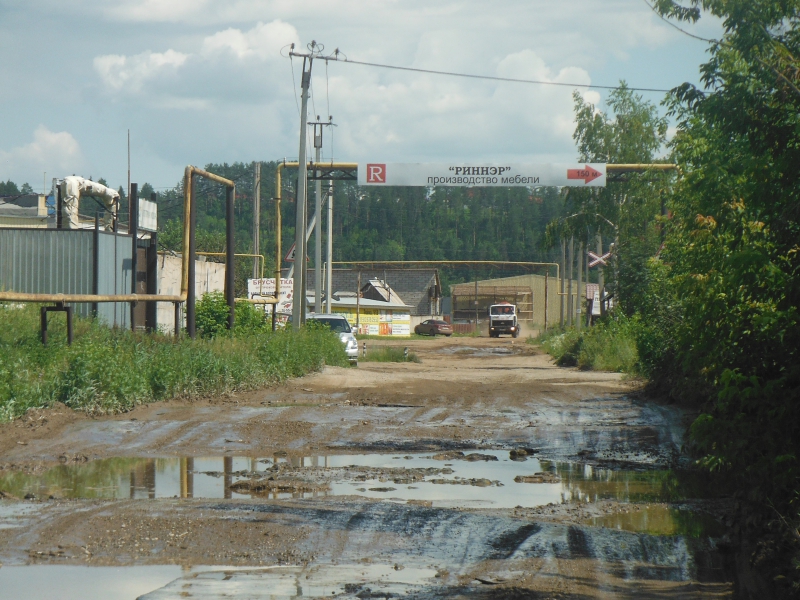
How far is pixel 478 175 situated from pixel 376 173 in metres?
3.06

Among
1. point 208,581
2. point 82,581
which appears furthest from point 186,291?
point 208,581

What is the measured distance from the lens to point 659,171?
26359 mm

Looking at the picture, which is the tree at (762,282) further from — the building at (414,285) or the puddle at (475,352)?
the building at (414,285)

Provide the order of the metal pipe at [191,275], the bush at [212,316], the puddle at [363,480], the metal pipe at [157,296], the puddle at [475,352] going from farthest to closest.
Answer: the puddle at [475,352] → the bush at [212,316] → the metal pipe at [191,275] → the metal pipe at [157,296] → the puddle at [363,480]

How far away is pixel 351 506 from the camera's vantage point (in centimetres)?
793

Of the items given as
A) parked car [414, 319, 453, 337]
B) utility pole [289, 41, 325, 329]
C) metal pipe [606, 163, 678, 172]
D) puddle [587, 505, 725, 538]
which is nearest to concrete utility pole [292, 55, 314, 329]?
utility pole [289, 41, 325, 329]

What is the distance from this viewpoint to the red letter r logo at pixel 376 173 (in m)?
26.5

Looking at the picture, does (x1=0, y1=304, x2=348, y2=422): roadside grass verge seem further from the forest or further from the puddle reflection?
the forest

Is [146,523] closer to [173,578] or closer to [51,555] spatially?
[51,555]

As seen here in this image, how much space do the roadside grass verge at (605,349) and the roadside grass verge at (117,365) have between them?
1013 cm

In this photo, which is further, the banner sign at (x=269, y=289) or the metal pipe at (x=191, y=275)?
the banner sign at (x=269, y=289)

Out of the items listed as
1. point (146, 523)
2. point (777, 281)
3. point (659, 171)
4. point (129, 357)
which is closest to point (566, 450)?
point (777, 281)

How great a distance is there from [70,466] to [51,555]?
4.16 meters

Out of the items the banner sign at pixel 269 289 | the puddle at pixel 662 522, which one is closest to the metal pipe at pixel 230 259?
the banner sign at pixel 269 289
